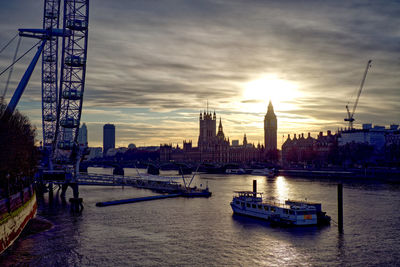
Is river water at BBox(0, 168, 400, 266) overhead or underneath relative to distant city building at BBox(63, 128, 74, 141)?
underneath

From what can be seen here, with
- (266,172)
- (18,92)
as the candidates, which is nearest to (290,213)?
(18,92)

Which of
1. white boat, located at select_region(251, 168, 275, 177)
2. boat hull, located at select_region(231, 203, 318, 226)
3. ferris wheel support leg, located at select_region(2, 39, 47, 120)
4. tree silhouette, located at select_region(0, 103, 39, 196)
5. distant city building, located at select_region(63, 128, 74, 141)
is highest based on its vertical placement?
ferris wheel support leg, located at select_region(2, 39, 47, 120)

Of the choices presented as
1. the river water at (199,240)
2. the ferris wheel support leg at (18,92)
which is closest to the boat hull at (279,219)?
the river water at (199,240)

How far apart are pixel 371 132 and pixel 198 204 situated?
129 meters

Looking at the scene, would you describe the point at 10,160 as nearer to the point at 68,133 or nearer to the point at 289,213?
the point at 289,213

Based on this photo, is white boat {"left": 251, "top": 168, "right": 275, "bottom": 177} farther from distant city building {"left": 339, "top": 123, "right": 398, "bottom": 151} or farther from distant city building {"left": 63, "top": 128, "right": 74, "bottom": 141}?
distant city building {"left": 63, "top": 128, "right": 74, "bottom": 141}

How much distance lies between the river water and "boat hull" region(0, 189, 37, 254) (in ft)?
2.87

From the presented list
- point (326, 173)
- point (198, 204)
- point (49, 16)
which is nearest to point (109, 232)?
point (198, 204)

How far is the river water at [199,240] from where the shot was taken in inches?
1206

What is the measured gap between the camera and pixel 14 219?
33594 mm

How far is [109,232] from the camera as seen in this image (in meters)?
39.8

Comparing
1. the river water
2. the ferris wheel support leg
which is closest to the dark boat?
the river water

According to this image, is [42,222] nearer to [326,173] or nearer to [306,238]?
[306,238]

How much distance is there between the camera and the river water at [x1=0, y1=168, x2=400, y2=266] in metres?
30.6
